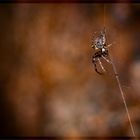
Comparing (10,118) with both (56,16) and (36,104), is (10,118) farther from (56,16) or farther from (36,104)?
(56,16)

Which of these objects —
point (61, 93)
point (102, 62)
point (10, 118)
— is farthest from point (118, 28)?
point (10, 118)

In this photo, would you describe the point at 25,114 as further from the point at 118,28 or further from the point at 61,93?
the point at 118,28

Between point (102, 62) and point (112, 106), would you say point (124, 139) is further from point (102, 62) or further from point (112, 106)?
point (102, 62)

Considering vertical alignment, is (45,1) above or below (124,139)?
above

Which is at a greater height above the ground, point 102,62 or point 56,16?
point 56,16


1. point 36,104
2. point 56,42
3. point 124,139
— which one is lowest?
point 124,139

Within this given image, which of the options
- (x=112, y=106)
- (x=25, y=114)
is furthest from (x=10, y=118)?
(x=112, y=106)
